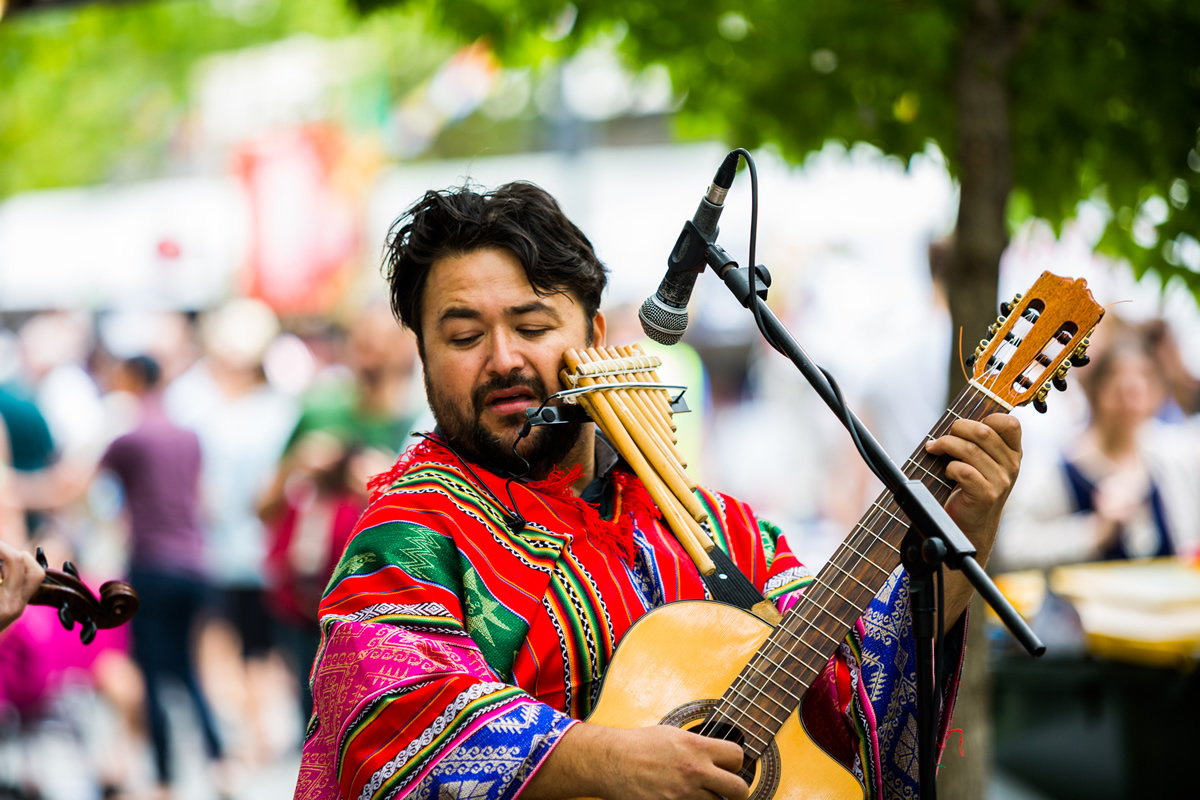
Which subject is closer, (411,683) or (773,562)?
(411,683)

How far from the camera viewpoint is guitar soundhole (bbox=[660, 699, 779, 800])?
77.5 inches

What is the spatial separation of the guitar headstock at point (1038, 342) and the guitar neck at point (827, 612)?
0.14 ft

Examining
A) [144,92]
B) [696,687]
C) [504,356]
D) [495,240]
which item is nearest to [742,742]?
[696,687]

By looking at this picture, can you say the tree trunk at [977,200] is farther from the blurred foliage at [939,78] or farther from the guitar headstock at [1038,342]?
the guitar headstock at [1038,342]

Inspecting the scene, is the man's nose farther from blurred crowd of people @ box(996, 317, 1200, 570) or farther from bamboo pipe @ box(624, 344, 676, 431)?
blurred crowd of people @ box(996, 317, 1200, 570)

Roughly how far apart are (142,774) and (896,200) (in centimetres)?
705

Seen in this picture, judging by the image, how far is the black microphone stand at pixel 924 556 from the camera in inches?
70.2

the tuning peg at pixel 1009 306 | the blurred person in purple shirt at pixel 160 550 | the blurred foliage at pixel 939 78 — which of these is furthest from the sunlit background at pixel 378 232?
the tuning peg at pixel 1009 306

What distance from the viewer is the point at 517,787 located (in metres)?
1.82

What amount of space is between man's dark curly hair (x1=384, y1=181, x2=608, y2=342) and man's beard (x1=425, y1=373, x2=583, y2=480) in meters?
0.18

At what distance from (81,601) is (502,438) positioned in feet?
2.91

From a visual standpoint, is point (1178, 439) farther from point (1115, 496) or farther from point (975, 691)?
point (975, 691)

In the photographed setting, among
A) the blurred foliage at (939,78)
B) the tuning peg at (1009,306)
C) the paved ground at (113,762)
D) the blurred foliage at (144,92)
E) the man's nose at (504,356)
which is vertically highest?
the blurred foliage at (144,92)

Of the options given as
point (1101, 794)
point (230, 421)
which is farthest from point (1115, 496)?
point (230, 421)
